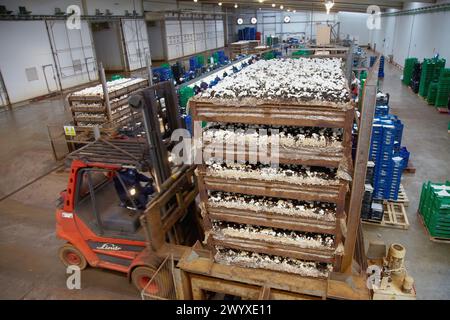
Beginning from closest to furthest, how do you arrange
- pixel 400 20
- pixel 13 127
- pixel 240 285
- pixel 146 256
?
1. pixel 240 285
2. pixel 146 256
3. pixel 13 127
4. pixel 400 20

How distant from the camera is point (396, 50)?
83.1ft

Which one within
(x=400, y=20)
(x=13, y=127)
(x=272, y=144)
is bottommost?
(x=13, y=127)

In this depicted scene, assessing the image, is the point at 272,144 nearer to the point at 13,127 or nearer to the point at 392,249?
the point at 392,249

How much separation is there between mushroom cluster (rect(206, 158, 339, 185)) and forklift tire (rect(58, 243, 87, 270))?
3419mm

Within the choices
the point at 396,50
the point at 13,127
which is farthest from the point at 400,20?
the point at 13,127

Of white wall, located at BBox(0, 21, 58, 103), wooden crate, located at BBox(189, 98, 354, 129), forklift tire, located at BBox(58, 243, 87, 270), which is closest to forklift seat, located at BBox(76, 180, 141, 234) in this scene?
forklift tire, located at BBox(58, 243, 87, 270)

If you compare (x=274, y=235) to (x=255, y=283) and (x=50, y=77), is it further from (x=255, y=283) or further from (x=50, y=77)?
(x=50, y=77)

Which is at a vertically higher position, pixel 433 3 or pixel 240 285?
pixel 433 3

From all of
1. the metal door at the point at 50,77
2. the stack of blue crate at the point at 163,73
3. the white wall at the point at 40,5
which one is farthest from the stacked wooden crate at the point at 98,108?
the metal door at the point at 50,77

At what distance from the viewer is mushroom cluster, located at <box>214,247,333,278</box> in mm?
2914

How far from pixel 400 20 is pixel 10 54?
2660 cm

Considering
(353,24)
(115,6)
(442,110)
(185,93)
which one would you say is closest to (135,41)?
(115,6)

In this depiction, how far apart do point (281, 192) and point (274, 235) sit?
0.47m

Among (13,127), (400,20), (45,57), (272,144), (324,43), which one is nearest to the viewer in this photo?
(272,144)
